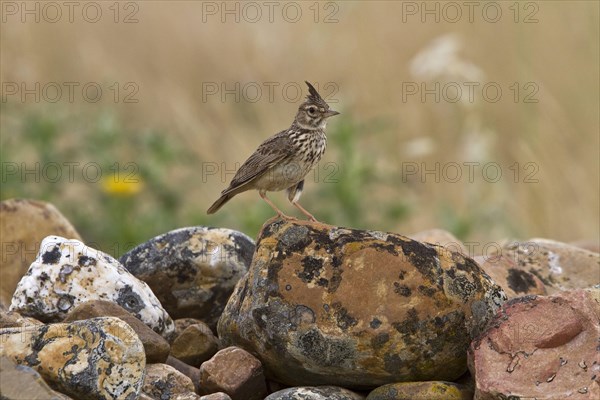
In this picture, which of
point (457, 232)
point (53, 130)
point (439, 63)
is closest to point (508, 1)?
point (439, 63)

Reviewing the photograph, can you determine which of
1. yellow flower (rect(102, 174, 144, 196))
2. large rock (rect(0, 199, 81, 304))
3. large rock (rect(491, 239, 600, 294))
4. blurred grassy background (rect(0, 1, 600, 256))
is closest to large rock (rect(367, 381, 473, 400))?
large rock (rect(491, 239, 600, 294))

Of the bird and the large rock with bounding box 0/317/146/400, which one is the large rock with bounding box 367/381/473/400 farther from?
the bird

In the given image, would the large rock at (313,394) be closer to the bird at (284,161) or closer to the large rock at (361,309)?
the large rock at (361,309)

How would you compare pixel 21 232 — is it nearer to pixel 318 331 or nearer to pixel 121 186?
pixel 318 331

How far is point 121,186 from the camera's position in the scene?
28.9 ft

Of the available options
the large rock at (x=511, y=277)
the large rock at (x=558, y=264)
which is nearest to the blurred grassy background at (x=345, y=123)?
the large rock at (x=558, y=264)

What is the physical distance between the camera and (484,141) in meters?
8.30

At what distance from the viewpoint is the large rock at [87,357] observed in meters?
3.71

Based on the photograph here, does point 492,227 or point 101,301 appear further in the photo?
point 492,227

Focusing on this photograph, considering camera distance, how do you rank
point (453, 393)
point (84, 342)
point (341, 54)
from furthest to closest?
point (341, 54)
point (453, 393)
point (84, 342)

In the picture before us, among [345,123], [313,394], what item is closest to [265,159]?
[313,394]

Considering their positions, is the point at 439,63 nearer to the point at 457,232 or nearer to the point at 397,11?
the point at 457,232

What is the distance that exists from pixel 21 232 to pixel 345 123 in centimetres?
362

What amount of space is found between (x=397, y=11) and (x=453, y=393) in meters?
9.63
